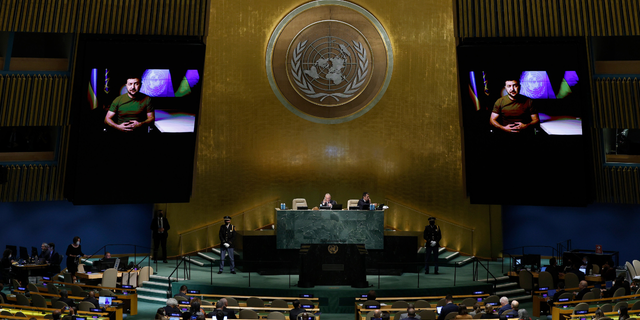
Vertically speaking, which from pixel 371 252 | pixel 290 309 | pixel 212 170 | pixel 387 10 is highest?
pixel 387 10

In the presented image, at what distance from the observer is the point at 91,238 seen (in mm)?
20234

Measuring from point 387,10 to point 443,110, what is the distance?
3.15 metres

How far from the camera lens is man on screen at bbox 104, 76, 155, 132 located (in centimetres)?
1628

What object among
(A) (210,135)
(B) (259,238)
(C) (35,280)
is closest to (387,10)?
(A) (210,135)

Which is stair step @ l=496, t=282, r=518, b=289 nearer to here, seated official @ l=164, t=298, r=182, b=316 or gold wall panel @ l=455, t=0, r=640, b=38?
A: gold wall panel @ l=455, t=0, r=640, b=38

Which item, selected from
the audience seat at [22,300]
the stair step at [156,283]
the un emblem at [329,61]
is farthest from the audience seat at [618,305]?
the audience seat at [22,300]

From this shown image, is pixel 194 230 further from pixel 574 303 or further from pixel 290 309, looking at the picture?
pixel 574 303

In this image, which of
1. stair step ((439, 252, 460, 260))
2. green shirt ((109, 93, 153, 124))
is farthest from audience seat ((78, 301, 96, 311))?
stair step ((439, 252, 460, 260))

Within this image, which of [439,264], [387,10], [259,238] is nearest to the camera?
[259,238]

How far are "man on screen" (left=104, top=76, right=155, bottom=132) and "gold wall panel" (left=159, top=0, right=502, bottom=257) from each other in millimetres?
3209

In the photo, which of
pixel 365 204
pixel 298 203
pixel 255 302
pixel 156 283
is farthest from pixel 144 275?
pixel 365 204

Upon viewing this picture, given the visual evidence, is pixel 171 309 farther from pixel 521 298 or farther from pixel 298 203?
pixel 521 298

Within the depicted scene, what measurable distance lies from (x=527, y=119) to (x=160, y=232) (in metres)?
9.52

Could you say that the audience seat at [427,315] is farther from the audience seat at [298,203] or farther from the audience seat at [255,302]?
the audience seat at [298,203]
